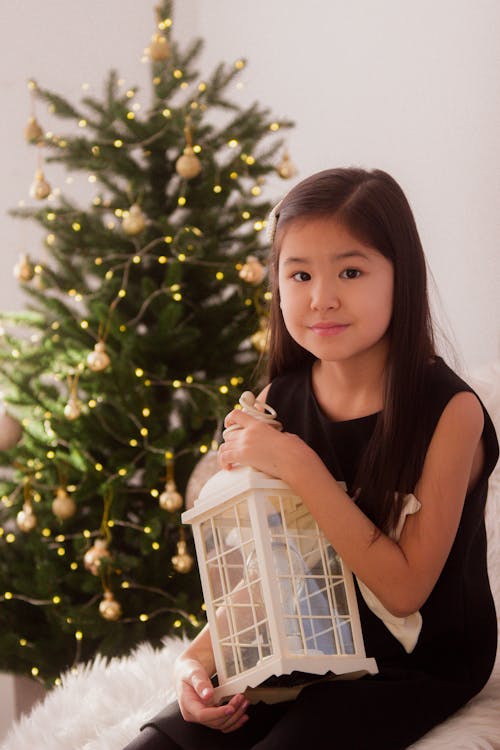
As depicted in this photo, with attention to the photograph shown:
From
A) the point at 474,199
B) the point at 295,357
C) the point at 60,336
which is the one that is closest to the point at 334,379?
the point at 295,357

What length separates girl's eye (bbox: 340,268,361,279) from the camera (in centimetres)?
115

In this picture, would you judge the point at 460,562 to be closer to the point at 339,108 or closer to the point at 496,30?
the point at 496,30

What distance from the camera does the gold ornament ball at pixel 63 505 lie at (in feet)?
7.30

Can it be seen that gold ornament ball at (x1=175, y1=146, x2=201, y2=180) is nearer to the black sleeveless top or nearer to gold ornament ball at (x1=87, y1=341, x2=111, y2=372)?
gold ornament ball at (x1=87, y1=341, x2=111, y2=372)

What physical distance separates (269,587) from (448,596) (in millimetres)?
296

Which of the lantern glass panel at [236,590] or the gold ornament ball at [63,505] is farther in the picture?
the gold ornament ball at [63,505]

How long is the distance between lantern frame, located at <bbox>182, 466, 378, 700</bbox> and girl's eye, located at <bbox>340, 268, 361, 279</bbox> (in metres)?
0.26

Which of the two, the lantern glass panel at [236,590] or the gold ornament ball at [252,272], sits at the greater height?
the gold ornament ball at [252,272]

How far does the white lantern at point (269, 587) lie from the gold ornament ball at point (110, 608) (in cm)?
108

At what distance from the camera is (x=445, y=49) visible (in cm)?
221

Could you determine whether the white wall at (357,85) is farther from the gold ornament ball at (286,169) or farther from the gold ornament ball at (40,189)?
the gold ornament ball at (40,189)

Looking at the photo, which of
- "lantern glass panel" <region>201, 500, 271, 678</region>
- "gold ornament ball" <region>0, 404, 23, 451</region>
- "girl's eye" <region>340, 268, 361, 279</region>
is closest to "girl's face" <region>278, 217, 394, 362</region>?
"girl's eye" <region>340, 268, 361, 279</region>

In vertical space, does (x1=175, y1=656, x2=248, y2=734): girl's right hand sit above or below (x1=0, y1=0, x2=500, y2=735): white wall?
below

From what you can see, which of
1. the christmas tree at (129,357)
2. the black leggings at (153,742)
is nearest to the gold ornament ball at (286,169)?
the christmas tree at (129,357)
